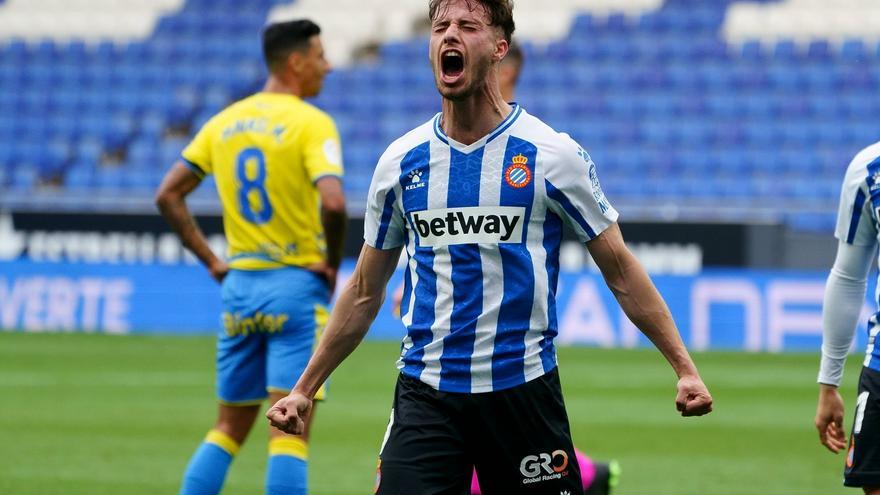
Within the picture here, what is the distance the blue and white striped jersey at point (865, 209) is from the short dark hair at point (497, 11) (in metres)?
1.18

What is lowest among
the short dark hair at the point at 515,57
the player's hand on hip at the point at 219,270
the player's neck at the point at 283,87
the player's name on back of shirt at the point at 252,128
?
the player's hand on hip at the point at 219,270

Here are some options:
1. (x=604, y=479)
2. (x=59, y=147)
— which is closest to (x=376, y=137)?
(x=59, y=147)

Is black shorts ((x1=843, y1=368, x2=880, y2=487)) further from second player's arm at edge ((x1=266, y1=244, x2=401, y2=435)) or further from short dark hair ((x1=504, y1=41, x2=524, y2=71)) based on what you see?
short dark hair ((x1=504, y1=41, x2=524, y2=71))

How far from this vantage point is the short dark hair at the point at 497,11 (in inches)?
152

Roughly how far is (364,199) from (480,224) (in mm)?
16251

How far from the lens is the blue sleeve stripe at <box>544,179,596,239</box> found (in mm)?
3869

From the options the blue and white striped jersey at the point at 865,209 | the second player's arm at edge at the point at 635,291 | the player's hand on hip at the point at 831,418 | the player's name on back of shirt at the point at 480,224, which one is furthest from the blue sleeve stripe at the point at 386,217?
the player's hand on hip at the point at 831,418

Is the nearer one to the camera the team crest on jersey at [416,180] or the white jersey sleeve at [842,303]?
the team crest on jersey at [416,180]

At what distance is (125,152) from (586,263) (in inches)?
438

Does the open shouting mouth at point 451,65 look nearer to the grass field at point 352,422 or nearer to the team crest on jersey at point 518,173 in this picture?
the team crest on jersey at point 518,173

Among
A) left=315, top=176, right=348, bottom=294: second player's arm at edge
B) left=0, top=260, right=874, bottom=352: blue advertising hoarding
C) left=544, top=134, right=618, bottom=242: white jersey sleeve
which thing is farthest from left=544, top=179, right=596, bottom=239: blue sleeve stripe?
left=0, top=260, right=874, bottom=352: blue advertising hoarding

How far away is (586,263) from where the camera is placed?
17.3 metres

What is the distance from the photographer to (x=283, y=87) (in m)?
6.29

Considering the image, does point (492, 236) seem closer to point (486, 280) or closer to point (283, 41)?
point (486, 280)
